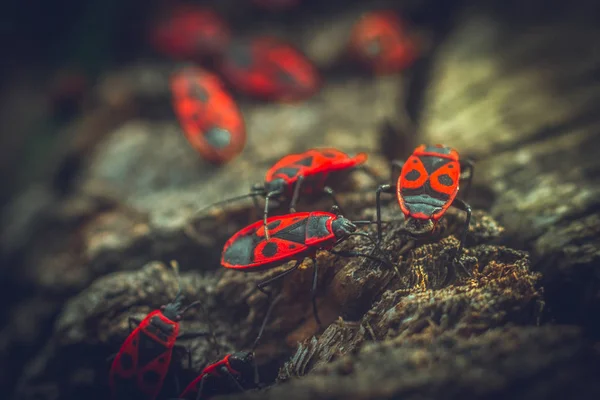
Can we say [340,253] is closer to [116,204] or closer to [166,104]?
[116,204]

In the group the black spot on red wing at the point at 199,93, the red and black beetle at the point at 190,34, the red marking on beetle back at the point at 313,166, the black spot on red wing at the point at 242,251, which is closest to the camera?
the black spot on red wing at the point at 242,251

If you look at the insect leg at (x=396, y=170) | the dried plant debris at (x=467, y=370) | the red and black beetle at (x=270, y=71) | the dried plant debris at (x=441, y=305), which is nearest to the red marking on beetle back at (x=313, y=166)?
the insect leg at (x=396, y=170)

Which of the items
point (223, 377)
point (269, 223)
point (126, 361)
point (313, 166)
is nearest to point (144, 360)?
point (126, 361)

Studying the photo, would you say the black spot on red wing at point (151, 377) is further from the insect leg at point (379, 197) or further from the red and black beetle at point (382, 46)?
the red and black beetle at point (382, 46)

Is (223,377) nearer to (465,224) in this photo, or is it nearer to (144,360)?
(144,360)

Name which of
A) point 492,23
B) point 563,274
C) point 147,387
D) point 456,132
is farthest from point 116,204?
point 492,23
